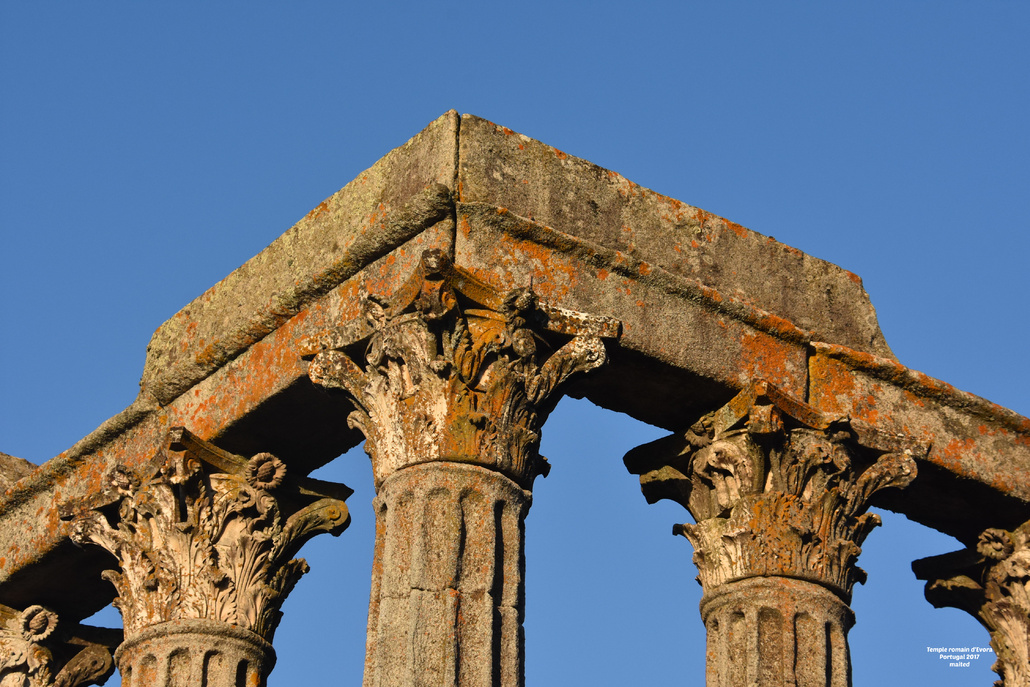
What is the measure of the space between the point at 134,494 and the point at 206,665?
1.53m

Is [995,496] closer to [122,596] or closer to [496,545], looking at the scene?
[496,545]

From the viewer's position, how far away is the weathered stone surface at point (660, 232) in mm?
13969

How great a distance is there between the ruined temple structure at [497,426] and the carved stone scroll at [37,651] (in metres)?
1.68

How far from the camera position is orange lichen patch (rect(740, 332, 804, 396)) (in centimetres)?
1484

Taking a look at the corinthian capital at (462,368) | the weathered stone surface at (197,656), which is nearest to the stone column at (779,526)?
the corinthian capital at (462,368)

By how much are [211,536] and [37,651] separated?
4.02 meters

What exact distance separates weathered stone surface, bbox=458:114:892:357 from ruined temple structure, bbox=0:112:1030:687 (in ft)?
0.08

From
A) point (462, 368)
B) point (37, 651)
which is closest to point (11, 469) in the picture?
point (37, 651)

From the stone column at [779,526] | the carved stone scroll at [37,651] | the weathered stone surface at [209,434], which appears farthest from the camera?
the carved stone scroll at [37,651]

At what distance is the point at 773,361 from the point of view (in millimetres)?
15008

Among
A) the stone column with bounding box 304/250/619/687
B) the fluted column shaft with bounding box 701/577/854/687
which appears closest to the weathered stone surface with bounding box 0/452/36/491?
the stone column with bounding box 304/250/619/687

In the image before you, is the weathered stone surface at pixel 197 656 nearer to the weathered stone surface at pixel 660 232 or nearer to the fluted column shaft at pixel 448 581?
the fluted column shaft at pixel 448 581

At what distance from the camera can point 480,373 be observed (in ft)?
43.2

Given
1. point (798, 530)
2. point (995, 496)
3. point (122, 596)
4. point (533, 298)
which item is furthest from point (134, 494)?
point (995, 496)
